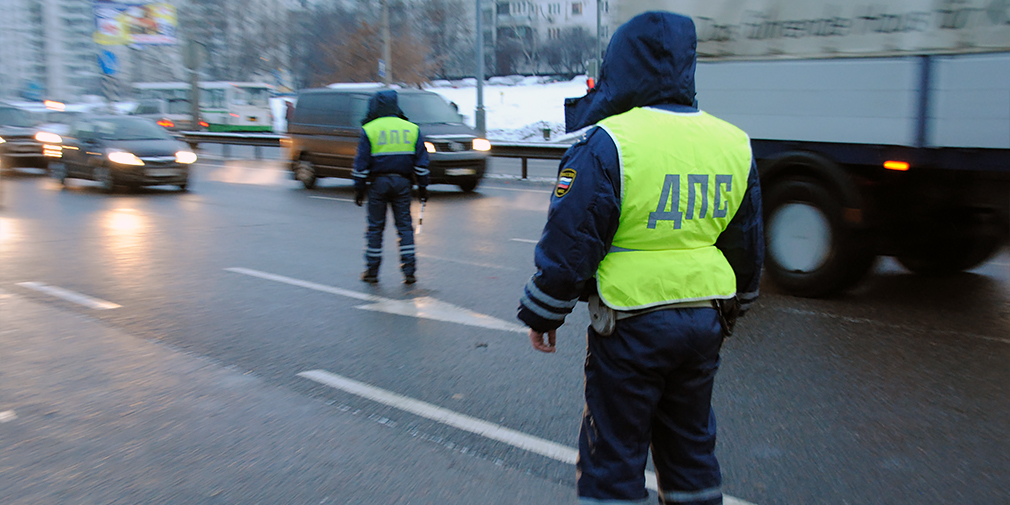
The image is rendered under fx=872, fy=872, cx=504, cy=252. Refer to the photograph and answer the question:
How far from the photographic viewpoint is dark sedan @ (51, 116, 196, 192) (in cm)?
1642

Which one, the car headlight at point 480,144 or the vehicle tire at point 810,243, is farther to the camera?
the car headlight at point 480,144

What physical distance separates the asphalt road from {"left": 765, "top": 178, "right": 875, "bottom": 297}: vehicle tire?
0.22 meters

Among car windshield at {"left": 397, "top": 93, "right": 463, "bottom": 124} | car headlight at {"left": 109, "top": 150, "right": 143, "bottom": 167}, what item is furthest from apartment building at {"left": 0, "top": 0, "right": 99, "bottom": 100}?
car windshield at {"left": 397, "top": 93, "right": 463, "bottom": 124}

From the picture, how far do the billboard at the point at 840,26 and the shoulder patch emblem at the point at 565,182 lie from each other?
4.79 metres

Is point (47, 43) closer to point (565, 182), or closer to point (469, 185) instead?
point (469, 185)

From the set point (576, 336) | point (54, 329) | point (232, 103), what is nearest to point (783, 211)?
point (576, 336)

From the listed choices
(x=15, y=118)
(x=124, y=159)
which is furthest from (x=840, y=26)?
(x=15, y=118)

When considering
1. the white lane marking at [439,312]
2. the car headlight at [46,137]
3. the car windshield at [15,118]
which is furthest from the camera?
the car windshield at [15,118]

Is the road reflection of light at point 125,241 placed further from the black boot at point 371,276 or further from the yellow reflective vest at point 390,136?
the yellow reflective vest at point 390,136

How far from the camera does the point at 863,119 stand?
261 inches

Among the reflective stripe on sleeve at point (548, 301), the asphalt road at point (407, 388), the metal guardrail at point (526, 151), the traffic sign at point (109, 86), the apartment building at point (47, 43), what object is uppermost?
the apartment building at point (47, 43)

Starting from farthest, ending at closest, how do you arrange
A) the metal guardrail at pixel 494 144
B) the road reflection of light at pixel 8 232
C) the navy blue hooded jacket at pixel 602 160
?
1. the metal guardrail at pixel 494 144
2. the road reflection of light at pixel 8 232
3. the navy blue hooded jacket at pixel 602 160

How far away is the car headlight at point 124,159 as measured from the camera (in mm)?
16406

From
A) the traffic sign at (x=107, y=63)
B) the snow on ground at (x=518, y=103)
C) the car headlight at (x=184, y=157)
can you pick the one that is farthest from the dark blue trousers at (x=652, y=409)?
the traffic sign at (x=107, y=63)
